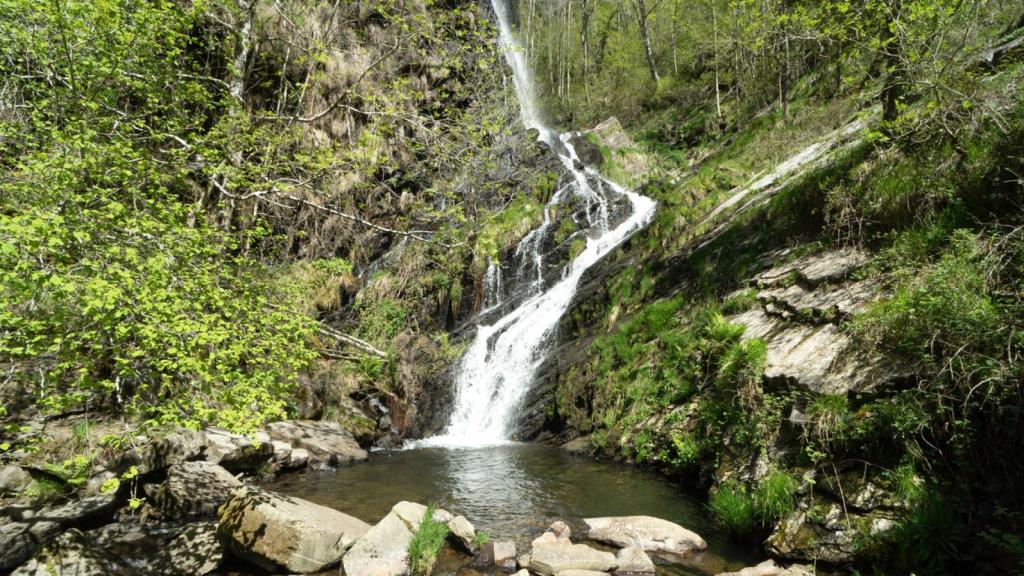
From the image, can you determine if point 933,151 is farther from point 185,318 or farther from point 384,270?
point 384,270

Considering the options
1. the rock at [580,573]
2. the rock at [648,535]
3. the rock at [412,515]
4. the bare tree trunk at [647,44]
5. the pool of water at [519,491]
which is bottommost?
the pool of water at [519,491]

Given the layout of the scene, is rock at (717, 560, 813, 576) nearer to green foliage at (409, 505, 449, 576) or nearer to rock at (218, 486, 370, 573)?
green foliage at (409, 505, 449, 576)

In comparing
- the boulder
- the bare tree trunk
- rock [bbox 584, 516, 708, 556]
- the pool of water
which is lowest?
the pool of water

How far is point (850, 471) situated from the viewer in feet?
14.9

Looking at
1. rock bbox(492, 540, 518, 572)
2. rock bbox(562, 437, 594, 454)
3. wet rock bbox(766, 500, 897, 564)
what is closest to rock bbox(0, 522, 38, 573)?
rock bbox(492, 540, 518, 572)

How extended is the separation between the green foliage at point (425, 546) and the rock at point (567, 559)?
1017 mm

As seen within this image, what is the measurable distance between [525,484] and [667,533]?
304 cm

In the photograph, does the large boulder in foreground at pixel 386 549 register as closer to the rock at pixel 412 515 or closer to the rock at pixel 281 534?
the rock at pixel 412 515

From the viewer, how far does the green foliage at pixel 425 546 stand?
186 inches

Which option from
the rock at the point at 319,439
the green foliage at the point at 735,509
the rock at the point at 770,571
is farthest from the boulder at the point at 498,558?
the rock at the point at 319,439

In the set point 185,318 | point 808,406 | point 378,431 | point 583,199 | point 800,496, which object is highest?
point 583,199

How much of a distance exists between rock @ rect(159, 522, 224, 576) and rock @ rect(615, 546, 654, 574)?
437cm

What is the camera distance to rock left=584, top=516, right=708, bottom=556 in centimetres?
513

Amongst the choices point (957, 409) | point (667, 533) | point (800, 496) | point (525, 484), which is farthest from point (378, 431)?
point (957, 409)
